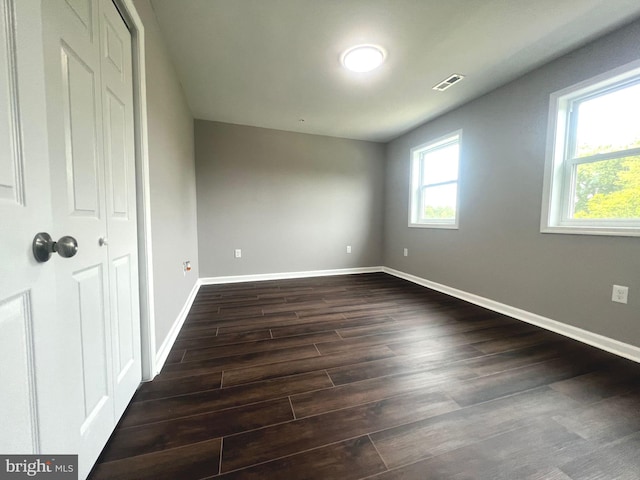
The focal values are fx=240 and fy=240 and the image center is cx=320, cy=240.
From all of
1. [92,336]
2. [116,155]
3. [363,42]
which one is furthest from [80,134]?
[363,42]

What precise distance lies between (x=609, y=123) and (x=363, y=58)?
200cm

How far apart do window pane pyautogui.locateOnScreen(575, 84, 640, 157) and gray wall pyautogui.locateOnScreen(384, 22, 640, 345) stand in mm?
224

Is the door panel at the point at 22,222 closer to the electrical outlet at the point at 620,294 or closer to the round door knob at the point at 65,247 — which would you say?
the round door knob at the point at 65,247

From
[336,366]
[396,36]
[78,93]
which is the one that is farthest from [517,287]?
[78,93]

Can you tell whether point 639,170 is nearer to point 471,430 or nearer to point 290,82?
point 471,430

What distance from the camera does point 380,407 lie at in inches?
49.3

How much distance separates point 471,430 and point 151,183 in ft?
7.12

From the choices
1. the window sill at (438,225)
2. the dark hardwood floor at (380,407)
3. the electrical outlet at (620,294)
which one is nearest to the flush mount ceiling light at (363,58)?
the window sill at (438,225)

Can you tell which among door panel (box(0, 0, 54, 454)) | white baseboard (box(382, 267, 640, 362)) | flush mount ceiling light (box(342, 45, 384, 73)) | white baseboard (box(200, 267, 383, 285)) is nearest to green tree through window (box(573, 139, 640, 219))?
white baseboard (box(382, 267, 640, 362))

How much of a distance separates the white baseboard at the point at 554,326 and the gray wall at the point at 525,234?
0.15 ft

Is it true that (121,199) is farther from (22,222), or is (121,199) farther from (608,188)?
(608,188)

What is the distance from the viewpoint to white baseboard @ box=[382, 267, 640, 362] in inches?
68.1

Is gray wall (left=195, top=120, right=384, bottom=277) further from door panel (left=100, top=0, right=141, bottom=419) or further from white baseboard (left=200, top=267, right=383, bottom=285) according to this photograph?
door panel (left=100, top=0, right=141, bottom=419)

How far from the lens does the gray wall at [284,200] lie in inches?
138
